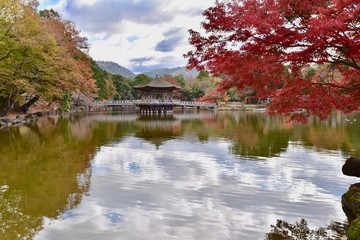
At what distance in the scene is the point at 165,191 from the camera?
25.0 feet

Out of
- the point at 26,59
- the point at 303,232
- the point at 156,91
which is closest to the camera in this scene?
the point at 303,232

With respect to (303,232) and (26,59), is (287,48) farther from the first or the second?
(26,59)

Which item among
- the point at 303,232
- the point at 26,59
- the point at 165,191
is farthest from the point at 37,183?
the point at 26,59

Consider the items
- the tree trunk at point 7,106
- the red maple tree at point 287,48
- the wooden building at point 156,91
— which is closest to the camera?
the red maple tree at point 287,48

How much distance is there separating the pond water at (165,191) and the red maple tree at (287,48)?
214 centimetres

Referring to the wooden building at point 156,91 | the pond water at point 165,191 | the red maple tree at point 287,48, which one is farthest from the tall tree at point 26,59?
the wooden building at point 156,91

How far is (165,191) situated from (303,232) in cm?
333

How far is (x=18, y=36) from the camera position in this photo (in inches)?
872

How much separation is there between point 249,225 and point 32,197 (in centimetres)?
471

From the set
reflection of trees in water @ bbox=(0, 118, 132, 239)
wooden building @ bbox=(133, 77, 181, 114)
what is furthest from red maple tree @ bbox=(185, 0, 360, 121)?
wooden building @ bbox=(133, 77, 181, 114)

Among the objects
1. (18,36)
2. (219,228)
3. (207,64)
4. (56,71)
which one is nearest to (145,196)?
(219,228)

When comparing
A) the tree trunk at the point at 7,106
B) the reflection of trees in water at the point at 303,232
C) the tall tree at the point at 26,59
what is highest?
the tall tree at the point at 26,59

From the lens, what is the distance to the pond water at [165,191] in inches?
218

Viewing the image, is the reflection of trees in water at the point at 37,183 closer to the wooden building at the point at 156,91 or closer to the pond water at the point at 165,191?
the pond water at the point at 165,191
